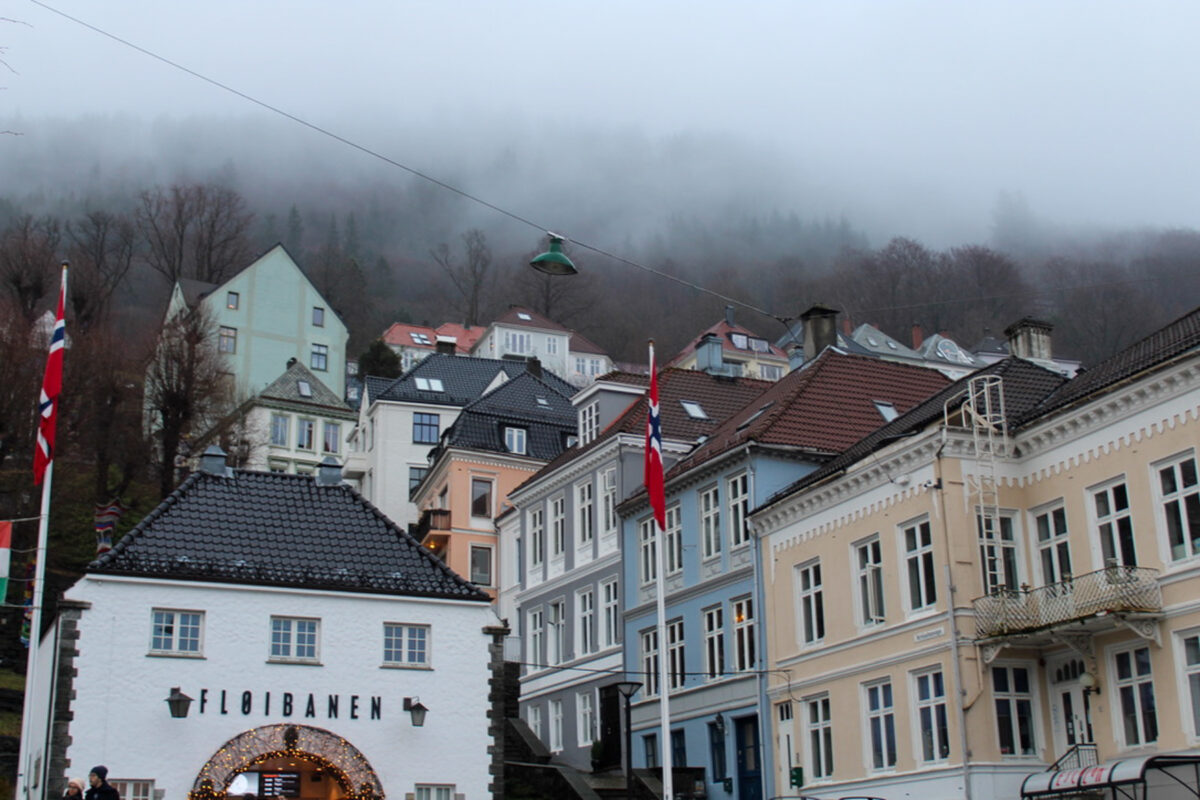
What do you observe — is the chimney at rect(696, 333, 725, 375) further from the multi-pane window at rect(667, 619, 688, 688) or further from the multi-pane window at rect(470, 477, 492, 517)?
the multi-pane window at rect(470, 477, 492, 517)

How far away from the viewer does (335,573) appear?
29.6 m

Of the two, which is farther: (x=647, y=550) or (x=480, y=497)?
(x=480, y=497)

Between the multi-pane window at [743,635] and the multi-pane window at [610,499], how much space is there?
23.6 feet

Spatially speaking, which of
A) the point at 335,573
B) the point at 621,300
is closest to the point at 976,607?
the point at 335,573

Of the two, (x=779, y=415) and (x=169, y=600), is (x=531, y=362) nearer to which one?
(x=779, y=415)

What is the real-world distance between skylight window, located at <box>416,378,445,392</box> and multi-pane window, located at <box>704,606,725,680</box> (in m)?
30.9

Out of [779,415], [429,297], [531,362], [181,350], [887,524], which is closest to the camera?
[887,524]

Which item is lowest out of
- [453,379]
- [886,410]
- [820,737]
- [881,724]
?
[820,737]

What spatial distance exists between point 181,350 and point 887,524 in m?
33.1

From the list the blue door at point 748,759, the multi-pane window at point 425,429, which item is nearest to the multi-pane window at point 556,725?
the blue door at point 748,759

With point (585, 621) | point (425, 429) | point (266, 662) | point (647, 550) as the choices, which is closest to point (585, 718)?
point (585, 621)

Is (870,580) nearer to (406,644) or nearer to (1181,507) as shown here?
(1181,507)

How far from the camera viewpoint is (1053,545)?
82.6ft

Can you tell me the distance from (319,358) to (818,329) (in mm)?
43301
